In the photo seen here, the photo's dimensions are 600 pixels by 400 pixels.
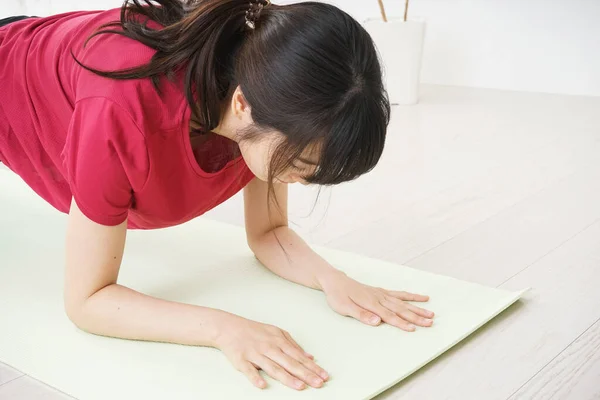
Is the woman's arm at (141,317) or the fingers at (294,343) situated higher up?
the woman's arm at (141,317)

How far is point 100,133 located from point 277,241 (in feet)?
1.41

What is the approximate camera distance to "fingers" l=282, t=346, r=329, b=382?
0.91 m

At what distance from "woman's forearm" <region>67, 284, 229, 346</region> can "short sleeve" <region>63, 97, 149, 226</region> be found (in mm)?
109

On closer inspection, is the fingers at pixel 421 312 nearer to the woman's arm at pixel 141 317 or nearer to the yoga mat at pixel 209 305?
the yoga mat at pixel 209 305

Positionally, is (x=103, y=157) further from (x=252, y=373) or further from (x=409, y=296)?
(x=409, y=296)

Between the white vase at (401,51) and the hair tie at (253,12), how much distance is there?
177 cm

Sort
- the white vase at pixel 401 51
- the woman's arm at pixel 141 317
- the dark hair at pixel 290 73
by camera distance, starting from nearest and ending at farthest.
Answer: the dark hair at pixel 290 73 → the woman's arm at pixel 141 317 → the white vase at pixel 401 51

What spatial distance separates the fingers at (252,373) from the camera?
89cm

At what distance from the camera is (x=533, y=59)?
2836 mm

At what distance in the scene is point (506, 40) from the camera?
9.43 ft

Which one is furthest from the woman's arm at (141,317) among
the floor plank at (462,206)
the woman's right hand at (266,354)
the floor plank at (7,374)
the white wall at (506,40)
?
the white wall at (506,40)

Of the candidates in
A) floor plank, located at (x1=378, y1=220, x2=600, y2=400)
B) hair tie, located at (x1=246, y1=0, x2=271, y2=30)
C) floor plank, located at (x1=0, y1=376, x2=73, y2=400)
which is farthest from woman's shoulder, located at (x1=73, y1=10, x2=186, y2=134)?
floor plank, located at (x1=378, y1=220, x2=600, y2=400)

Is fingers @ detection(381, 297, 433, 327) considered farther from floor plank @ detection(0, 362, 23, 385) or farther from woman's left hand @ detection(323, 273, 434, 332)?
floor plank @ detection(0, 362, 23, 385)

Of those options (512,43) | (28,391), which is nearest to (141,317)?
(28,391)
